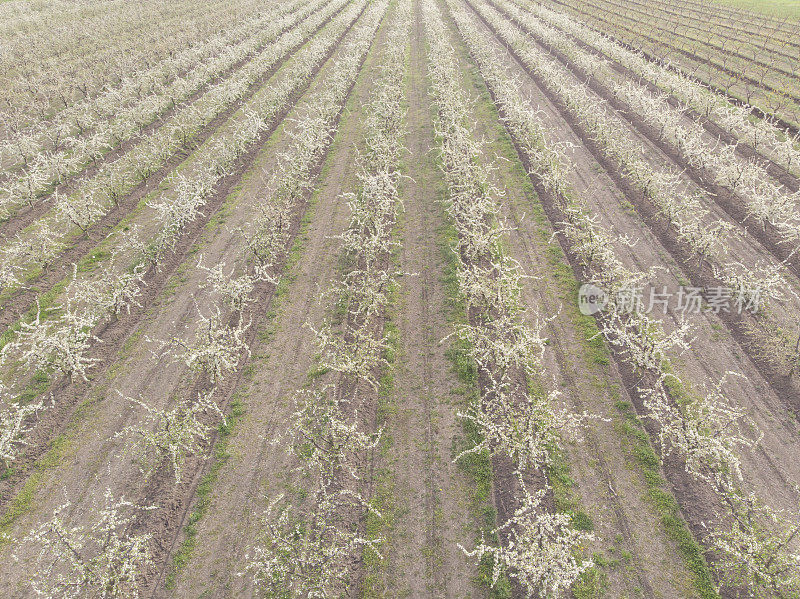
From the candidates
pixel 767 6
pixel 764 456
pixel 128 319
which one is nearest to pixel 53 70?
pixel 128 319

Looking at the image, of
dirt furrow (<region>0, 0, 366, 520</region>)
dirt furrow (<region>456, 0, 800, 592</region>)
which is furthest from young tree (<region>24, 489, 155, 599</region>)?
dirt furrow (<region>456, 0, 800, 592</region>)

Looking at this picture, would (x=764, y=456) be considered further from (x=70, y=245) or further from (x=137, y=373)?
(x=70, y=245)
